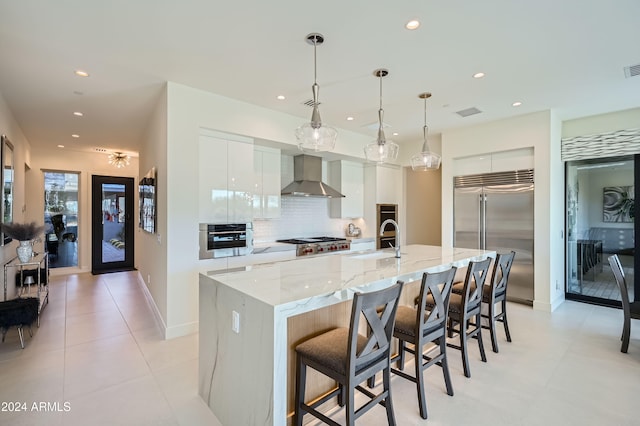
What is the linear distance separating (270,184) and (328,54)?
235 cm

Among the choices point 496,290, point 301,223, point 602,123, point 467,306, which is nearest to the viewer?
point 467,306

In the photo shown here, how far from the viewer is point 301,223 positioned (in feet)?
19.0

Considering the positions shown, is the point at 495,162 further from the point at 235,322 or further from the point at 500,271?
the point at 235,322

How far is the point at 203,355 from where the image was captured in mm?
2326

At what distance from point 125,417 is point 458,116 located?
16.5ft

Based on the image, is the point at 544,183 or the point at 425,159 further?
the point at 544,183

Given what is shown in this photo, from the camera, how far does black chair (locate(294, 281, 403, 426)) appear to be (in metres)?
1.69

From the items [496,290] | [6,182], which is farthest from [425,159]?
[6,182]

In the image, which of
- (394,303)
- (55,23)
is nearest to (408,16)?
(394,303)

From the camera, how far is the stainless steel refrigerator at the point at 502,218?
4672mm

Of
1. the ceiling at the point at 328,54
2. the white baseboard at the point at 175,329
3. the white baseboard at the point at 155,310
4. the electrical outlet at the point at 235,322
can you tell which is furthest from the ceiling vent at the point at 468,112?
the white baseboard at the point at 155,310

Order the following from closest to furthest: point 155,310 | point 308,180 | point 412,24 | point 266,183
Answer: point 412,24 < point 155,310 < point 266,183 < point 308,180

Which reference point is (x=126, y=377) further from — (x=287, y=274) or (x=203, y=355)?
(x=287, y=274)

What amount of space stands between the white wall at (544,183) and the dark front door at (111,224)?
7.83 metres
